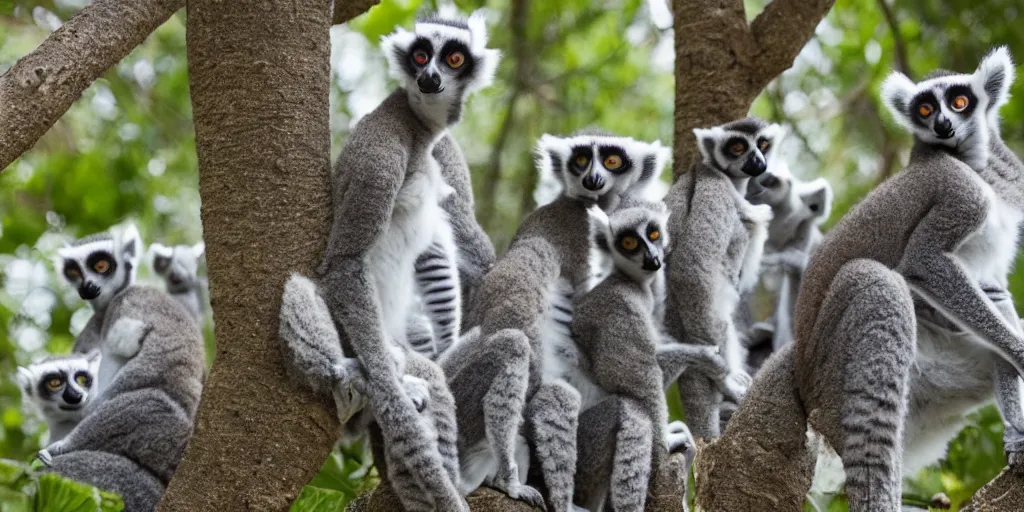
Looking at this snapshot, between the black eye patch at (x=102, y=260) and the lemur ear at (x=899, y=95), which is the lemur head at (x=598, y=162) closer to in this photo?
the lemur ear at (x=899, y=95)

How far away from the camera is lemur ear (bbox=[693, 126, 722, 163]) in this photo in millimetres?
6598

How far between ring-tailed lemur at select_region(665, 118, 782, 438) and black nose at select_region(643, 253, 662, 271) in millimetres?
571

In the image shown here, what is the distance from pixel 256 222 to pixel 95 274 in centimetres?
285

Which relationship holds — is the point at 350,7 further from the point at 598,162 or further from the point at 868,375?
the point at 868,375

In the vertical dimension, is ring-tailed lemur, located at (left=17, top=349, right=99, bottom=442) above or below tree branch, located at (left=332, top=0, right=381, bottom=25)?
below

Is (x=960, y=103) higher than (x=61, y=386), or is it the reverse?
(x=960, y=103)

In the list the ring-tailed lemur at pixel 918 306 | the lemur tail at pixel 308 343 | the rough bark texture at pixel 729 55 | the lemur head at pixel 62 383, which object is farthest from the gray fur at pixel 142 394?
the rough bark texture at pixel 729 55

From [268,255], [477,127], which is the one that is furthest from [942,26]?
[268,255]

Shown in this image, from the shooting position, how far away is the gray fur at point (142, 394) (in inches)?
230

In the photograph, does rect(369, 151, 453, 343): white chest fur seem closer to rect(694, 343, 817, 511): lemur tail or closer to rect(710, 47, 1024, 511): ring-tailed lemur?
rect(694, 343, 817, 511): lemur tail

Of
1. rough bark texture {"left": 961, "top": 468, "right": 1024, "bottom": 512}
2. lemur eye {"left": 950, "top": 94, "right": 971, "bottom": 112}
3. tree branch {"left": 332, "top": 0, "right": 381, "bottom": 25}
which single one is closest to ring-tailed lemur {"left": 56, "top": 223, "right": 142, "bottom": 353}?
tree branch {"left": 332, "top": 0, "right": 381, "bottom": 25}

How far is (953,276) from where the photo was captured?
4.85 m

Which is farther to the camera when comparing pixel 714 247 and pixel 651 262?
pixel 714 247

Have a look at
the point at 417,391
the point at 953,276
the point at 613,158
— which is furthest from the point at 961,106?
the point at 417,391
